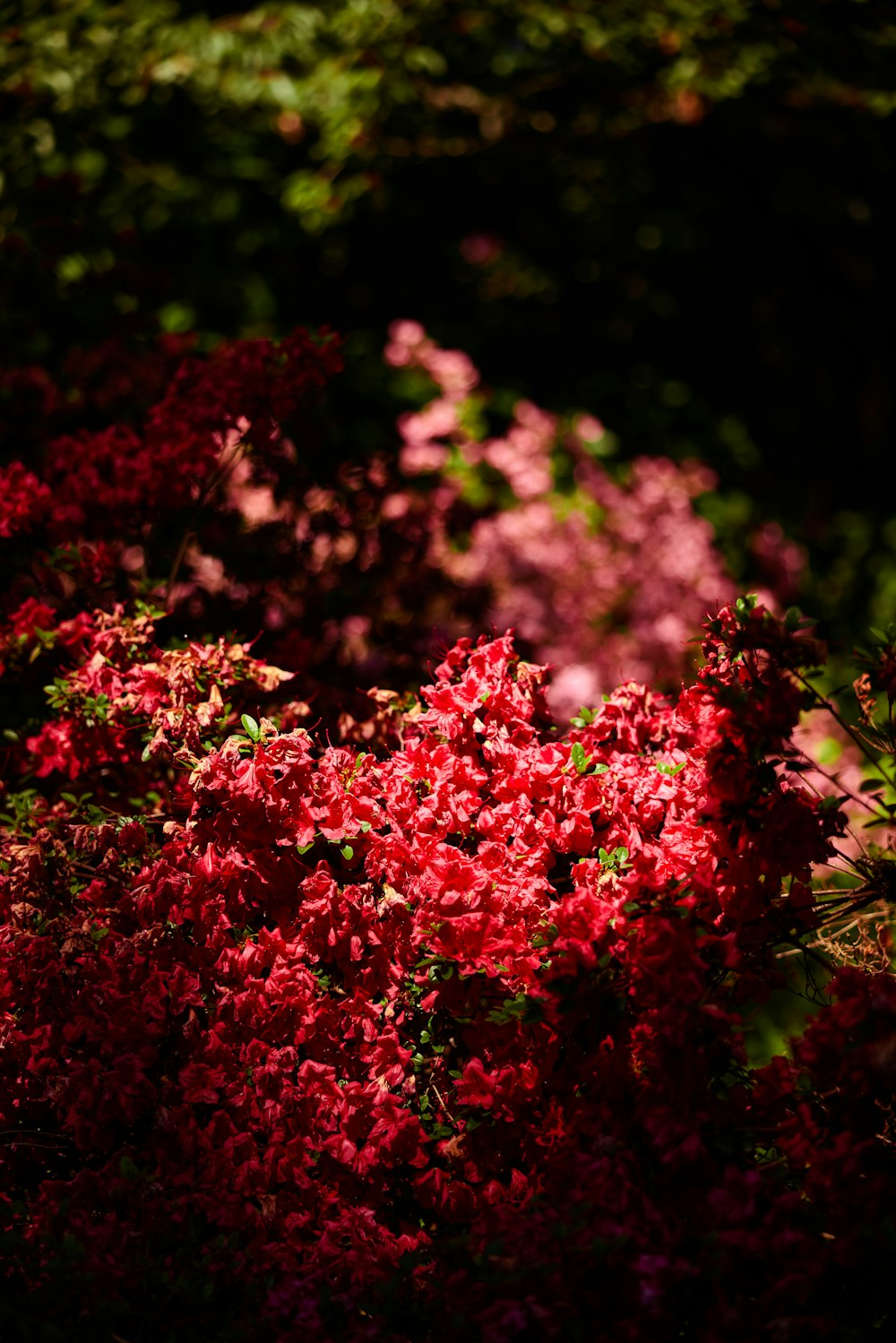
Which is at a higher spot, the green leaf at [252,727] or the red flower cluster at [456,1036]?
the green leaf at [252,727]

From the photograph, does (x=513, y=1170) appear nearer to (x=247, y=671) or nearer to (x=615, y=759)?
(x=615, y=759)

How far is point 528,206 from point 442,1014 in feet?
20.4

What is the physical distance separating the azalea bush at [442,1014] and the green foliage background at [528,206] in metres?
2.23

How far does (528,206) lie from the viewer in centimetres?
704

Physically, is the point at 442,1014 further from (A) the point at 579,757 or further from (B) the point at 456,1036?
(A) the point at 579,757

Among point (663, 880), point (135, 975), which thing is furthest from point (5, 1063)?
point (663, 880)

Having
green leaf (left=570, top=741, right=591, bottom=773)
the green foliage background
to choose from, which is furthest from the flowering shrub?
green leaf (left=570, top=741, right=591, bottom=773)

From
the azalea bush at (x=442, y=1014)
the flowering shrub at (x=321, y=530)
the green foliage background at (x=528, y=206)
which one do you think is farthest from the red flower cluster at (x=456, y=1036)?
the green foliage background at (x=528, y=206)

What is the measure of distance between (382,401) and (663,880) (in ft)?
14.7

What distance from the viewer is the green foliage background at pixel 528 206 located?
534 centimetres

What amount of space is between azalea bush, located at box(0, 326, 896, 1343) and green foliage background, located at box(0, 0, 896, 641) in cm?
223

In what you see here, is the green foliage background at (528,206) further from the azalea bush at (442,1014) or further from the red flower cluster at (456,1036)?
the red flower cluster at (456,1036)

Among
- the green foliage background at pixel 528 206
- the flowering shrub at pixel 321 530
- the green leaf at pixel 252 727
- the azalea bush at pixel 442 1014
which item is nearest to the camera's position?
the azalea bush at pixel 442 1014

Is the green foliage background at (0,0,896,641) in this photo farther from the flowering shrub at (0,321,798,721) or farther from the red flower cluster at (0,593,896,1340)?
the red flower cluster at (0,593,896,1340)
